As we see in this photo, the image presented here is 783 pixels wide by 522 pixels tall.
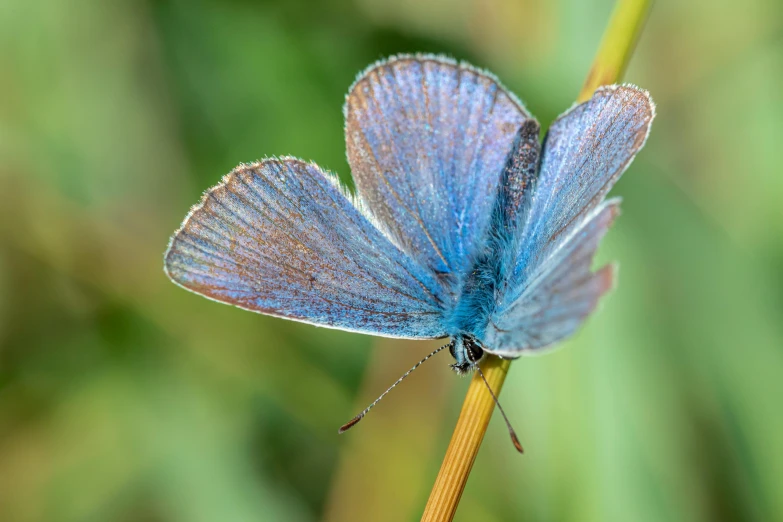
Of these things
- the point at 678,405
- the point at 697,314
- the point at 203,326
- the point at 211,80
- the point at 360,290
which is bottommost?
the point at 678,405

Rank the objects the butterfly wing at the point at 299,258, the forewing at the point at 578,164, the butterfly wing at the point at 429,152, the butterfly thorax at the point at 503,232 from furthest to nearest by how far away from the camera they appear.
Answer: the butterfly wing at the point at 429,152, the butterfly thorax at the point at 503,232, the butterfly wing at the point at 299,258, the forewing at the point at 578,164

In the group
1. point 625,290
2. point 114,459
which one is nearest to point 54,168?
point 114,459

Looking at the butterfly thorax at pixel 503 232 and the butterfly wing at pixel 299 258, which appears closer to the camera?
the butterfly wing at pixel 299 258

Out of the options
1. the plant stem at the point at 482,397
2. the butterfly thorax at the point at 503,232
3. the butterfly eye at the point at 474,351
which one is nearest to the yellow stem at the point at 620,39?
the plant stem at the point at 482,397

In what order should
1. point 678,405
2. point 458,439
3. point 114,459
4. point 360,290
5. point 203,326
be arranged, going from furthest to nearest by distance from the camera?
point 203,326
point 114,459
point 678,405
point 360,290
point 458,439

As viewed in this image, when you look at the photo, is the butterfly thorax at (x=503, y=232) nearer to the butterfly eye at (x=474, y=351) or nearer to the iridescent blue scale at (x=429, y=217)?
the iridescent blue scale at (x=429, y=217)

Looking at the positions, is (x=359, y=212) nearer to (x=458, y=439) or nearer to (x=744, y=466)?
(x=458, y=439)
